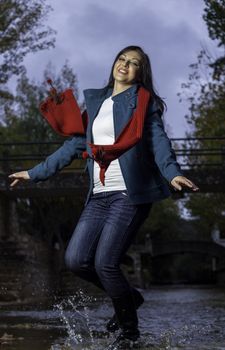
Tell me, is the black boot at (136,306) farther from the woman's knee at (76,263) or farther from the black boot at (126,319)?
the woman's knee at (76,263)

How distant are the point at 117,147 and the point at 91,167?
15.3 inches

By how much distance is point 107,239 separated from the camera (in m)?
5.23

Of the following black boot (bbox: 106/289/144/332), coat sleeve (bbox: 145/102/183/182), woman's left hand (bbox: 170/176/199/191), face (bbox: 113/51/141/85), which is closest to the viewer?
woman's left hand (bbox: 170/176/199/191)

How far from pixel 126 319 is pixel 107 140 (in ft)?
4.19

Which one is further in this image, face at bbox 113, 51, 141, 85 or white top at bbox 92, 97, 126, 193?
face at bbox 113, 51, 141, 85

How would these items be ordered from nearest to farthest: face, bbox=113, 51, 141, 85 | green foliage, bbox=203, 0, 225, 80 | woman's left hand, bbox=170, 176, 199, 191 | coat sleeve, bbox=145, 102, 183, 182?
woman's left hand, bbox=170, 176, 199, 191, coat sleeve, bbox=145, 102, 183, 182, face, bbox=113, 51, 141, 85, green foliage, bbox=203, 0, 225, 80

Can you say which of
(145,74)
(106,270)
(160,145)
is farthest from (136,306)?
(145,74)

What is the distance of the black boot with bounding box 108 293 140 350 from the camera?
5.42 meters

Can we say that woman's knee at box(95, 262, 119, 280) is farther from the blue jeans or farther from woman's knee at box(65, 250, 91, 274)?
woman's knee at box(65, 250, 91, 274)

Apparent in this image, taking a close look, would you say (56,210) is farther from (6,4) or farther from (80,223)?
(80,223)

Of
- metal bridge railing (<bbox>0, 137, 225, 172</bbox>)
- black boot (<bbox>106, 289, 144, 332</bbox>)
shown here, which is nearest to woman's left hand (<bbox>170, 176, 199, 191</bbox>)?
black boot (<bbox>106, 289, 144, 332</bbox>)

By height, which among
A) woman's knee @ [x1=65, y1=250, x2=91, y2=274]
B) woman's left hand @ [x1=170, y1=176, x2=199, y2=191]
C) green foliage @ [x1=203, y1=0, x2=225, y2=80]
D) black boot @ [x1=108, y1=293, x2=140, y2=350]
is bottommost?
black boot @ [x1=108, y1=293, x2=140, y2=350]

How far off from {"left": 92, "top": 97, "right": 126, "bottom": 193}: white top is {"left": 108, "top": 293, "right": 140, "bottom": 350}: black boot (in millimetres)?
779

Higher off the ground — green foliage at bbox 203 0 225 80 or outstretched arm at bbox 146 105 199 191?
green foliage at bbox 203 0 225 80
